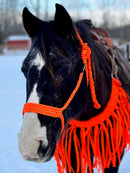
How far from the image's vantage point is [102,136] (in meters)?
1.65

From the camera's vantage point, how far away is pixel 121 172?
2.40 meters

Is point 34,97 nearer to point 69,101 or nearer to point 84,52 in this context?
point 69,101

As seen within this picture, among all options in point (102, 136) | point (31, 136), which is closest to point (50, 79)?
point (31, 136)

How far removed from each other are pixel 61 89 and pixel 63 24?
0.38 m

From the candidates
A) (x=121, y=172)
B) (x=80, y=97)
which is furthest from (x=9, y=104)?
(x=80, y=97)

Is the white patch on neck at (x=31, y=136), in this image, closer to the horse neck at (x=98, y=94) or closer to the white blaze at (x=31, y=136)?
the white blaze at (x=31, y=136)

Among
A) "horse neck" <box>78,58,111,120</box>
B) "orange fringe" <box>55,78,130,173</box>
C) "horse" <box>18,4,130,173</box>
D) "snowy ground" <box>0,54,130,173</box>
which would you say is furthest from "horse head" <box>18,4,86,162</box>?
"snowy ground" <box>0,54,130,173</box>

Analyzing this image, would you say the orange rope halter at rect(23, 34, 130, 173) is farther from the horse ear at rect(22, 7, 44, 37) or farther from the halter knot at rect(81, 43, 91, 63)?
the horse ear at rect(22, 7, 44, 37)

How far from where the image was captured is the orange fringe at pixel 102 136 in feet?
5.40

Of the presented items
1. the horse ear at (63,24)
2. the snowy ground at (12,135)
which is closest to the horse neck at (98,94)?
the horse ear at (63,24)

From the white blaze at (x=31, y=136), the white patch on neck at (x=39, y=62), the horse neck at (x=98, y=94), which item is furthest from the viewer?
the horse neck at (x=98, y=94)

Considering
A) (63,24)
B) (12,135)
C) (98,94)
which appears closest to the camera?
(63,24)

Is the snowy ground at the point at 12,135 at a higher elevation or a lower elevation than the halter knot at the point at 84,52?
lower

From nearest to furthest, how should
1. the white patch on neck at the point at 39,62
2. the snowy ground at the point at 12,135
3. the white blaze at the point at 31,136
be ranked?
the white blaze at the point at 31,136 → the white patch on neck at the point at 39,62 → the snowy ground at the point at 12,135
